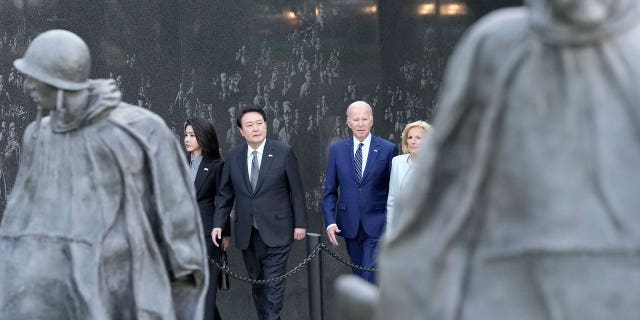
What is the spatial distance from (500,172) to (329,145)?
31.6ft

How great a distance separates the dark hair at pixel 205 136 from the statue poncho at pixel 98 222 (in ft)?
12.4

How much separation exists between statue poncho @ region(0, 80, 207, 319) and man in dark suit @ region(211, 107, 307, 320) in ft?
12.2

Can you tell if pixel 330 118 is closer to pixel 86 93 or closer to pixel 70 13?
pixel 70 13

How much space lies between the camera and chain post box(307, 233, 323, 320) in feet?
39.8

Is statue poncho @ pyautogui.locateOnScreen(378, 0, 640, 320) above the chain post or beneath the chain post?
above

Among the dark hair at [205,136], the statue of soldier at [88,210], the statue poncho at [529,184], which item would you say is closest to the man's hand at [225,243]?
the dark hair at [205,136]

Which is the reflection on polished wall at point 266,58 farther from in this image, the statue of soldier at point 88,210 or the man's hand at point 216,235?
the statue of soldier at point 88,210

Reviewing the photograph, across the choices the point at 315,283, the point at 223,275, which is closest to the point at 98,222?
the point at 315,283

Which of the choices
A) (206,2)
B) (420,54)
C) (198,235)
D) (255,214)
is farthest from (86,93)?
(420,54)

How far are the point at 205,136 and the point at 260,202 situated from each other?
635 millimetres

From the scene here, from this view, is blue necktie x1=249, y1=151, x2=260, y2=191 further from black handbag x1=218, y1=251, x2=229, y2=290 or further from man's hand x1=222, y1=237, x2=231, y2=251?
black handbag x1=218, y1=251, x2=229, y2=290

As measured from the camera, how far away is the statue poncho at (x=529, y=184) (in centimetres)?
469

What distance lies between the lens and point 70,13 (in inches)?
521

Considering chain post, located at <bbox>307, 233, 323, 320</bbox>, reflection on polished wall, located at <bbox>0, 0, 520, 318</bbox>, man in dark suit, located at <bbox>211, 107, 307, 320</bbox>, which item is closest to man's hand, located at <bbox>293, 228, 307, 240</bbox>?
man in dark suit, located at <bbox>211, 107, 307, 320</bbox>
